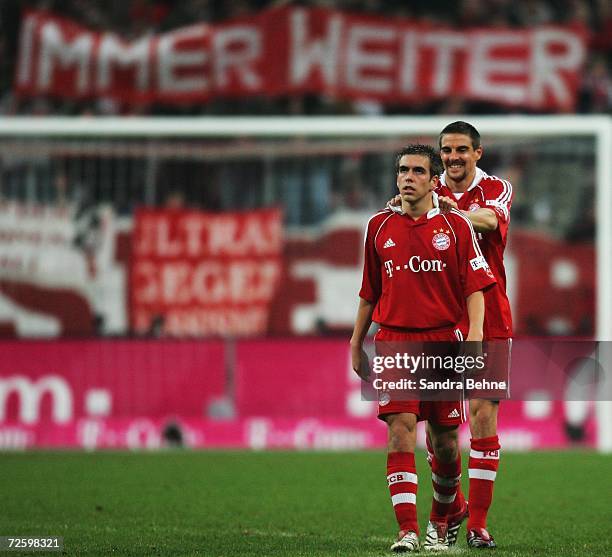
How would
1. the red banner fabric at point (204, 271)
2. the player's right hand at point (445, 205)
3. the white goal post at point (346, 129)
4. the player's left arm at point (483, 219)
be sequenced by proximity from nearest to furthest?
the player's right hand at point (445, 205) < the player's left arm at point (483, 219) < the red banner fabric at point (204, 271) < the white goal post at point (346, 129)

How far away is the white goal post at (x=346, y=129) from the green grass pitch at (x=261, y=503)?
341cm

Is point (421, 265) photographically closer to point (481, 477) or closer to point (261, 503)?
point (481, 477)

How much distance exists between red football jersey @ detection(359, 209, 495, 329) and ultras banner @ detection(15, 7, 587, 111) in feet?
32.9

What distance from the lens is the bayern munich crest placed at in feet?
22.2

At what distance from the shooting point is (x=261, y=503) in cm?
959

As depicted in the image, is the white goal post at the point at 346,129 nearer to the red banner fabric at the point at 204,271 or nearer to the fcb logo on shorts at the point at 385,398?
the red banner fabric at the point at 204,271

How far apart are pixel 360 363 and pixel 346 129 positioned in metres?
9.63

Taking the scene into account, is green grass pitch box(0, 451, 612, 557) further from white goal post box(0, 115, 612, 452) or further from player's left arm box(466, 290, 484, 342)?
white goal post box(0, 115, 612, 452)

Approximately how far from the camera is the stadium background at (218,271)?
51.3 feet

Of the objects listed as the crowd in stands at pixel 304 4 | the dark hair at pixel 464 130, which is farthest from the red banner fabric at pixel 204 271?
the dark hair at pixel 464 130

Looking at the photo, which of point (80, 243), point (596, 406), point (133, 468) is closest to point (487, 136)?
point (596, 406)

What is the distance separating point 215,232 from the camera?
16203mm

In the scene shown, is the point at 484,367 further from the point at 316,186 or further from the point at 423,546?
the point at 316,186

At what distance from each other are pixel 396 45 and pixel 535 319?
373cm
